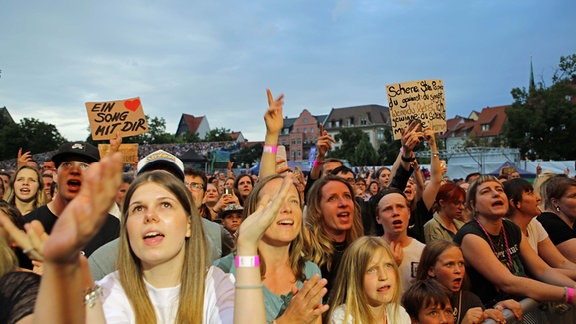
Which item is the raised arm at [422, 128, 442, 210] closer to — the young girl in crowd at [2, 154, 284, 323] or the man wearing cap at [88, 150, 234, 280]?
the man wearing cap at [88, 150, 234, 280]

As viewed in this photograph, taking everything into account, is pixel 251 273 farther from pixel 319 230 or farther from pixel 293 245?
pixel 319 230

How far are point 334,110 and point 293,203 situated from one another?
10868cm

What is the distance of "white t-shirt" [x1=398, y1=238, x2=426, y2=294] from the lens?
12.6 ft

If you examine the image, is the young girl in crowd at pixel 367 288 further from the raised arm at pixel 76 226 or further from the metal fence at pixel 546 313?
the raised arm at pixel 76 226

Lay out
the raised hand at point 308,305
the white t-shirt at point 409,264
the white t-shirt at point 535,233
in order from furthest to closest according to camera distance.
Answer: the white t-shirt at point 535,233 < the white t-shirt at point 409,264 < the raised hand at point 308,305

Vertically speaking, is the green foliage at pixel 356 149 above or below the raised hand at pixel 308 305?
above

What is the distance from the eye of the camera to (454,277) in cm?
347

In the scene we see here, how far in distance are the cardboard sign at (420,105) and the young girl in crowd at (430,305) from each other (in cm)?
370

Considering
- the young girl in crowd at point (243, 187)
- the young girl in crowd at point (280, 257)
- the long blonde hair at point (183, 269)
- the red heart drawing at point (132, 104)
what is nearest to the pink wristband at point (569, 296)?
the young girl in crowd at point (280, 257)

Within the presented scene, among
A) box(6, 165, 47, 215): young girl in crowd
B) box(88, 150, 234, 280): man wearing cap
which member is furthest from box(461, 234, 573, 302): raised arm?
box(6, 165, 47, 215): young girl in crowd

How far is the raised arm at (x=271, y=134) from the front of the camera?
3.51 metres

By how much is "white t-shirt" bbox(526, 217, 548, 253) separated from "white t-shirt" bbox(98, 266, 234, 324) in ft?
11.4

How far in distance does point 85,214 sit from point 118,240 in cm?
157

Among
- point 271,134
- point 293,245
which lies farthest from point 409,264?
point 271,134
